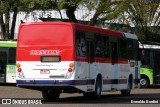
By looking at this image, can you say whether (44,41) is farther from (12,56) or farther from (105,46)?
(12,56)

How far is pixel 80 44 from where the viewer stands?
71.2 feet

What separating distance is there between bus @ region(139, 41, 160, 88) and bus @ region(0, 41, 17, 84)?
829 centimetres

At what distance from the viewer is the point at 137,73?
29828 mm

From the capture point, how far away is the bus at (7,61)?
37.0 metres

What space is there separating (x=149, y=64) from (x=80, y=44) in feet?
55.8

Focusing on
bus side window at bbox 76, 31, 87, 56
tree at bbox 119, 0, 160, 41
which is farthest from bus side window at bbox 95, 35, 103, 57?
tree at bbox 119, 0, 160, 41

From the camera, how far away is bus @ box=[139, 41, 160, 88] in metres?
37.6

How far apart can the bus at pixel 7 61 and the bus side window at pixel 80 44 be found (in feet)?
51.2

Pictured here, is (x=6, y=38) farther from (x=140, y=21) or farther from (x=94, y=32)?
(x=94, y=32)

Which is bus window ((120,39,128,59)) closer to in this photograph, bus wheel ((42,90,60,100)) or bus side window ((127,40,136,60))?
bus side window ((127,40,136,60))

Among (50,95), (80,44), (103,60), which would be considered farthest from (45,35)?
(103,60)

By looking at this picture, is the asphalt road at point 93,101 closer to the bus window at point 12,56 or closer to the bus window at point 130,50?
the bus window at point 130,50

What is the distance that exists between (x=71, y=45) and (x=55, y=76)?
1.27m

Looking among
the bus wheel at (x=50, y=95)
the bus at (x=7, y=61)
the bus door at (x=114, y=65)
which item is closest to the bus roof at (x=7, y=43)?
the bus at (x=7, y=61)
